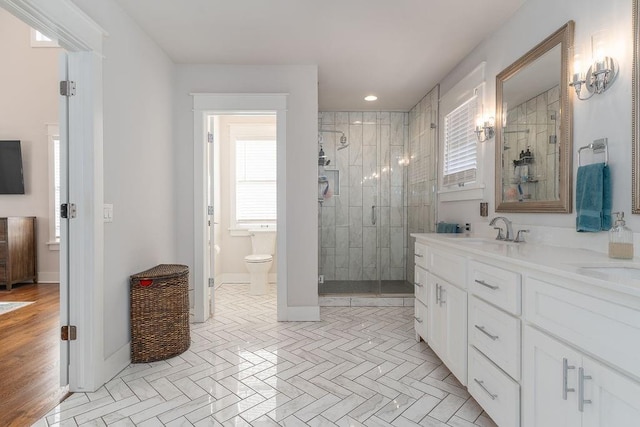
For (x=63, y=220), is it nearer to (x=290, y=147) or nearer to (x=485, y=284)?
(x=290, y=147)

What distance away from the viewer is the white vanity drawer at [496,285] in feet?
4.83

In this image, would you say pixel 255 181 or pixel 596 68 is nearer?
pixel 596 68

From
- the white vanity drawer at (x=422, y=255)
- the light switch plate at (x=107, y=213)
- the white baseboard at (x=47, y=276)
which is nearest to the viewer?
the light switch plate at (x=107, y=213)

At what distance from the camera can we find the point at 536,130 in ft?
7.14

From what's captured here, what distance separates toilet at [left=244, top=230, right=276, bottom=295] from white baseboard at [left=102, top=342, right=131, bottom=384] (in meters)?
2.06

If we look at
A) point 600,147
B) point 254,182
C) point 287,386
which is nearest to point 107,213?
point 287,386

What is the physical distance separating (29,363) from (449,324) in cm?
291

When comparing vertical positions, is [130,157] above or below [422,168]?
below

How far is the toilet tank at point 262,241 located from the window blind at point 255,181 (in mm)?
425

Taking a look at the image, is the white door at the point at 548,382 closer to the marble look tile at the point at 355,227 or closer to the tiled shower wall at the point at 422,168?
the tiled shower wall at the point at 422,168

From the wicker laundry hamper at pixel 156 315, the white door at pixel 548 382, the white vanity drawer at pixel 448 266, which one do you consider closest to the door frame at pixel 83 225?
the wicker laundry hamper at pixel 156 315

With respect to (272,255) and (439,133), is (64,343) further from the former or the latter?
(439,133)

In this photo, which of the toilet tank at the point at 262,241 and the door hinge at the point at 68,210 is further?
the toilet tank at the point at 262,241

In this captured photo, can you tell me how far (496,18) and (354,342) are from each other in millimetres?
2756
